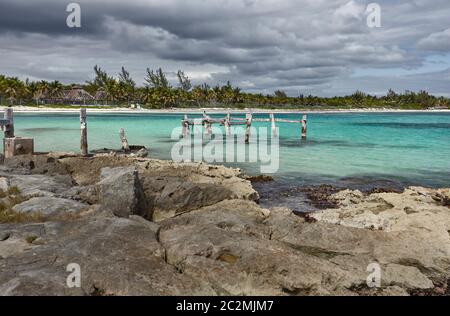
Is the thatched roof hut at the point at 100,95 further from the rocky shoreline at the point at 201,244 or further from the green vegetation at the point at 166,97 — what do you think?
the rocky shoreline at the point at 201,244

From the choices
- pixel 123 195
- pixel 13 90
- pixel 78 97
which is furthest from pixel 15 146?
pixel 78 97

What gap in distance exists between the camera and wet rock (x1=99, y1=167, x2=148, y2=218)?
29.1 ft

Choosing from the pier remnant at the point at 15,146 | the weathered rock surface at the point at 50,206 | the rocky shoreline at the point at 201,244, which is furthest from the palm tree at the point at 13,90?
the weathered rock surface at the point at 50,206

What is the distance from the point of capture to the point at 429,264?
22.9ft

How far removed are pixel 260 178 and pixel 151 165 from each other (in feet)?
13.4

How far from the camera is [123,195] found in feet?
29.4

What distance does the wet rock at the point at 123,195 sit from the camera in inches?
349

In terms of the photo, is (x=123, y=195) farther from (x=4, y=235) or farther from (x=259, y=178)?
(x=259, y=178)

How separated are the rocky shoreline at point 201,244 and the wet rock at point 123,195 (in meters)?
0.02

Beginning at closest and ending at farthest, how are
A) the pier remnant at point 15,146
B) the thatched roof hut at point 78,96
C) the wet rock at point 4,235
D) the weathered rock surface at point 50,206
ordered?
1. the wet rock at point 4,235
2. the weathered rock surface at point 50,206
3. the pier remnant at point 15,146
4. the thatched roof hut at point 78,96

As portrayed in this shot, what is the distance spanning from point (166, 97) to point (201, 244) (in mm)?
112617

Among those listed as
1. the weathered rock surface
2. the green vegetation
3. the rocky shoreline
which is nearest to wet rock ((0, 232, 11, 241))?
the rocky shoreline

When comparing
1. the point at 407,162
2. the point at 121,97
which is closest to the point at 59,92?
the point at 121,97
